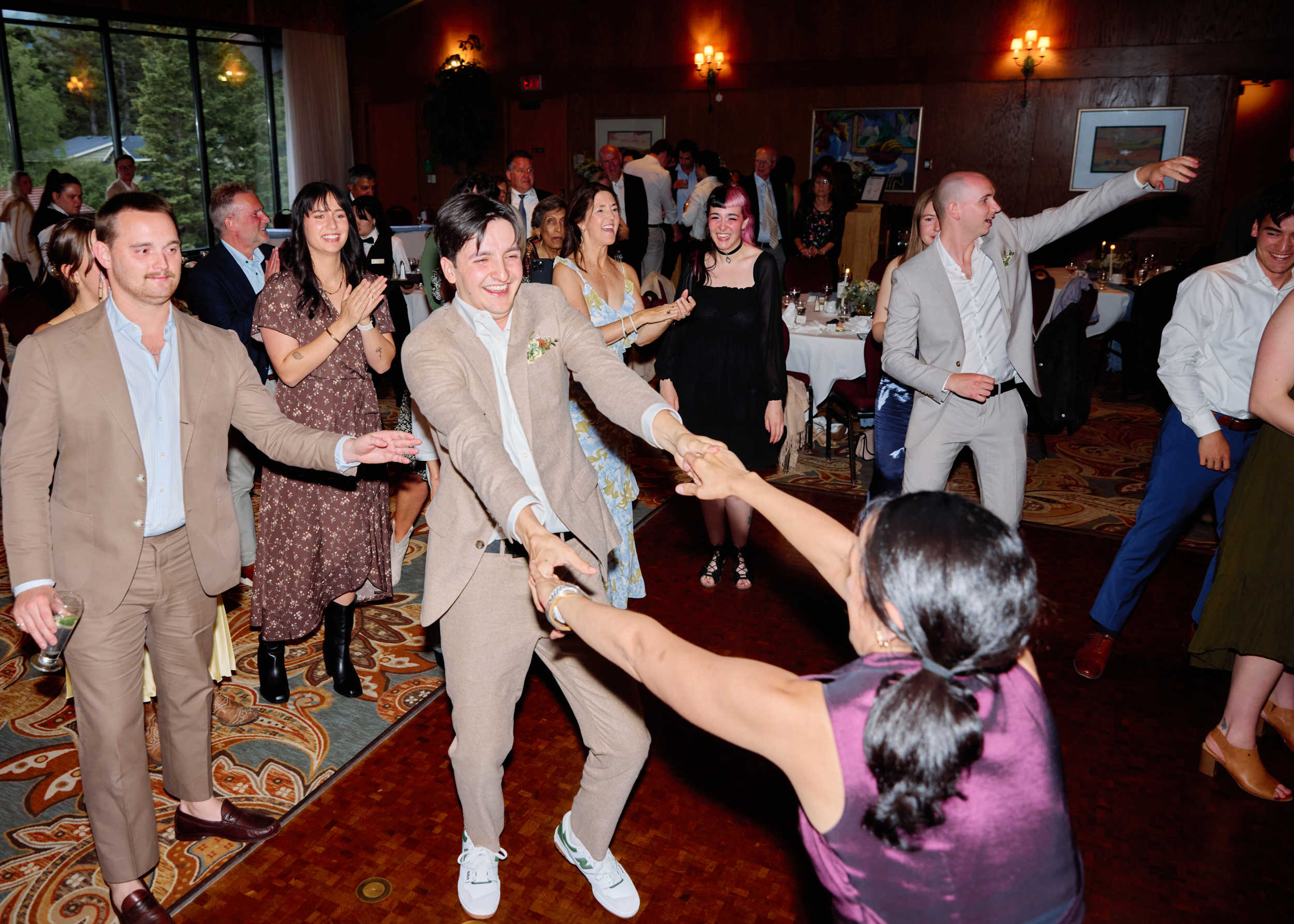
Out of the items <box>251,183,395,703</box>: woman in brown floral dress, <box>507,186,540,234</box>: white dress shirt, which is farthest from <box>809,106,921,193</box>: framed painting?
<box>251,183,395,703</box>: woman in brown floral dress

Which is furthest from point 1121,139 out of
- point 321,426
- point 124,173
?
point 124,173

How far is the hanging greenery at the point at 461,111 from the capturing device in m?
14.1

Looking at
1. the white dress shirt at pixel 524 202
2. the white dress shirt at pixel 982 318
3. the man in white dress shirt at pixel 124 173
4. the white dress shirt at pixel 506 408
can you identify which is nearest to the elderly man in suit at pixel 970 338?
the white dress shirt at pixel 982 318

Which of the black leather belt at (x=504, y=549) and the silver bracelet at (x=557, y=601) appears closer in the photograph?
the silver bracelet at (x=557, y=601)

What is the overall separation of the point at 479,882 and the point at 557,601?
1.17m

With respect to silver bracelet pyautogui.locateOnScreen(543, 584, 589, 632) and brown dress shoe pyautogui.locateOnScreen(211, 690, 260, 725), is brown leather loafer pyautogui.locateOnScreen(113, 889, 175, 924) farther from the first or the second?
silver bracelet pyautogui.locateOnScreen(543, 584, 589, 632)

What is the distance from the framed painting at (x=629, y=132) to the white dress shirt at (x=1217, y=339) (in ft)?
36.2

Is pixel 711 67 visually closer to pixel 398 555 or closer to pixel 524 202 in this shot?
pixel 524 202

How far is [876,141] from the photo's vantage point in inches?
476

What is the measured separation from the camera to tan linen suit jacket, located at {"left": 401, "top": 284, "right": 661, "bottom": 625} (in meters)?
2.15

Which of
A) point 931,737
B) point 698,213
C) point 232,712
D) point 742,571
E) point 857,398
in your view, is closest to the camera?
point 931,737

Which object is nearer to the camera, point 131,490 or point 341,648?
point 131,490

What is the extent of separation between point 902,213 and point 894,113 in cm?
174

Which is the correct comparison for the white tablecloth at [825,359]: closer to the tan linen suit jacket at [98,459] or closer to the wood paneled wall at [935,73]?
the tan linen suit jacket at [98,459]
